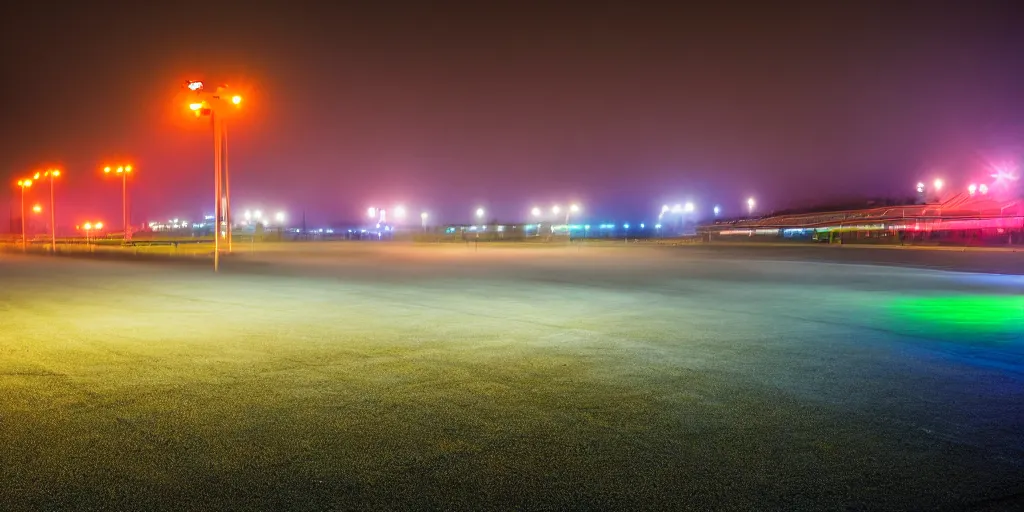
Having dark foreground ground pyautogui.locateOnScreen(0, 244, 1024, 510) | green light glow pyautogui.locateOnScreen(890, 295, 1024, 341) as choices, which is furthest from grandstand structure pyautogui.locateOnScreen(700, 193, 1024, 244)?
dark foreground ground pyautogui.locateOnScreen(0, 244, 1024, 510)

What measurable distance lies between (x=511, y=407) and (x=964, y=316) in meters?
11.0

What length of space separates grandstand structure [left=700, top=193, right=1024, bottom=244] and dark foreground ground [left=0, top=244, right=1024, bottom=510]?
140ft

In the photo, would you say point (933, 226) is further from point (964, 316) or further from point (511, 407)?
point (511, 407)

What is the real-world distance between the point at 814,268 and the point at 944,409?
23495 millimetres

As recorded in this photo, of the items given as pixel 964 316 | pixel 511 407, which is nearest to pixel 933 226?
pixel 964 316

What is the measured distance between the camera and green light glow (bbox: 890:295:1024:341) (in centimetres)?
1091

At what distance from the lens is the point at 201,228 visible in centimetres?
10388

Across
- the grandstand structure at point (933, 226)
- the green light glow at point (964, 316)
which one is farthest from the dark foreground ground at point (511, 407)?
the grandstand structure at point (933, 226)

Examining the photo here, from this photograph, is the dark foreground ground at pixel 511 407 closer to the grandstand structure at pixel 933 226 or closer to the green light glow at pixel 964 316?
the green light glow at pixel 964 316

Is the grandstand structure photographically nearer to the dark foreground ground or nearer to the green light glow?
the green light glow

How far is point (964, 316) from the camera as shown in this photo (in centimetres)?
1288

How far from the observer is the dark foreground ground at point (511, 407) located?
173 inches

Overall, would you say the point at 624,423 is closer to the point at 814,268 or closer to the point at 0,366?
the point at 0,366

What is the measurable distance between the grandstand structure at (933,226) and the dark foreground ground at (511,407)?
4274cm
